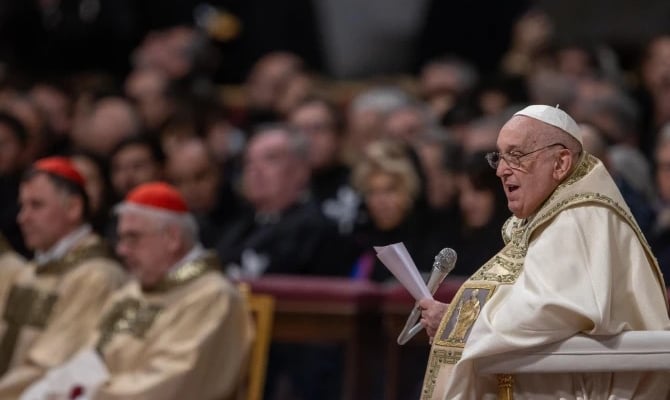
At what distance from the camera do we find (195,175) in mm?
10992

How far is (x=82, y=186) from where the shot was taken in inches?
380

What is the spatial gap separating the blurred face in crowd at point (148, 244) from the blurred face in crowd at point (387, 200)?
3.88ft

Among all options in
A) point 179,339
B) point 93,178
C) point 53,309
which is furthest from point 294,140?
point 179,339

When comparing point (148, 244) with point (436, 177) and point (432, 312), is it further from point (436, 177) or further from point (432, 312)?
point (432, 312)

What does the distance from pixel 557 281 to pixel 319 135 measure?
17.7 ft

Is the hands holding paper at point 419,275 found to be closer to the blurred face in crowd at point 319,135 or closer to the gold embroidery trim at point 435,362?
the gold embroidery trim at point 435,362

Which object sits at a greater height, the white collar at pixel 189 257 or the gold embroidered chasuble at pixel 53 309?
the white collar at pixel 189 257

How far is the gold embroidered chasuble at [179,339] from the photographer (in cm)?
862

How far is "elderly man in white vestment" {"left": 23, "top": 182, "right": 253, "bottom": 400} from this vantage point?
8656 millimetres

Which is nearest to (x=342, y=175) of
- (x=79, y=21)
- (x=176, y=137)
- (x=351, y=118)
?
(x=351, y=118)

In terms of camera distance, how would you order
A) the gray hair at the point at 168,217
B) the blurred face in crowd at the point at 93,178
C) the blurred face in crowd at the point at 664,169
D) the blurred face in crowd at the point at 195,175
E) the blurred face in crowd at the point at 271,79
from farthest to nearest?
1. the blurred face in crowd at the point at 271,79
2. the blurred face in crowd at the point at 195,175
3. the blurred face in crowd at the point at 93,178
4. the gray hair at the point at 168,217
5. the blurred face in crowd at the point at 664,169

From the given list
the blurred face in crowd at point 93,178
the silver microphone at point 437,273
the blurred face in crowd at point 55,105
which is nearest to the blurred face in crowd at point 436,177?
the blurred face in crowd at point 93,178

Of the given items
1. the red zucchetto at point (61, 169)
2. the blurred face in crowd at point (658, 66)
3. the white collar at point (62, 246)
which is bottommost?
the white collar at point (62, 246)

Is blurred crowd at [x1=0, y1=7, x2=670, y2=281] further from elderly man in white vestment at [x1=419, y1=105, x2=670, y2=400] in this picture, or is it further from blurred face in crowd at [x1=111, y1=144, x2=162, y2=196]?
elderly man in white vestment at [x1=419, y1=105, x2=670, y2=400]
